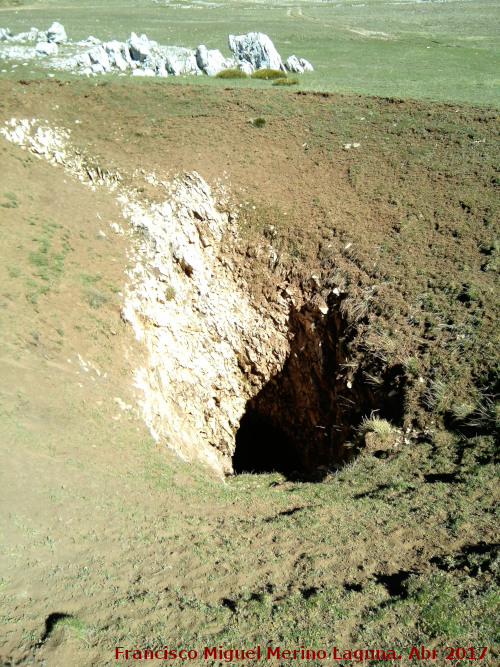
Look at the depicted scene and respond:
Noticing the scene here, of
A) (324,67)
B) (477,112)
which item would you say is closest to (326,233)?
(477,112)

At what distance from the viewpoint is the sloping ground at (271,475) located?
752 centimetres

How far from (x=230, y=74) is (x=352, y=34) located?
19.8 meters

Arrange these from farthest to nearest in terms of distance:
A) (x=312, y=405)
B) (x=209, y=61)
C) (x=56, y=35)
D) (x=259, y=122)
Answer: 1. (x=56, y=35)
2. (x=209, y=61)
3. (x=259, y=122)
4. (x=312, y=405)

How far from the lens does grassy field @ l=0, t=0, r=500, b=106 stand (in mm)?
27281

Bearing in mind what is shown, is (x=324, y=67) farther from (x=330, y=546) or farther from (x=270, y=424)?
(x=330, y=546)

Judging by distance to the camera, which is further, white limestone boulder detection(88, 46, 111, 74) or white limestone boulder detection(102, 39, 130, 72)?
white limestone boulder detection(102, 39, 130, 72)

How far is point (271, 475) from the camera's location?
15.6m

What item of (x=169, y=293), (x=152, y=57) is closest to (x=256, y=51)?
(x=152, y=57)

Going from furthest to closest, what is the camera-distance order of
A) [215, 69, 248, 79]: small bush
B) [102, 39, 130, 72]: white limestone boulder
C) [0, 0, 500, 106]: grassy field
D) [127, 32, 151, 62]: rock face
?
1. [127, 32, 151, 62]: rock face
2. [102, 39, 130, 72]: white limestone boulder
3. [215, 69, 248, 79]: small bush
4. [0, 0, 500, 106]: grassy field

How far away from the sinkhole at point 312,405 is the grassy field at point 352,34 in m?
15.7

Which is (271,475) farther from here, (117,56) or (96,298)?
(117,56)

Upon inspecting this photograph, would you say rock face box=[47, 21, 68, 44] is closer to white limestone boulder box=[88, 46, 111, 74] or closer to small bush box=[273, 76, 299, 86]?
white limestone boulder box=[88, 46, 111, 74]

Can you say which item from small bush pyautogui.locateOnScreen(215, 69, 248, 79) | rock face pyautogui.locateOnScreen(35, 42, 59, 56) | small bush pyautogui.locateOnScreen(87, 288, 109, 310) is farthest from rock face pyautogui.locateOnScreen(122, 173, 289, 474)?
rock face pyautogui.locateOnScreen(35, 42, 59, 56)

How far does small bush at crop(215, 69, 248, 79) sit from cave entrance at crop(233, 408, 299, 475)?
21452mm
